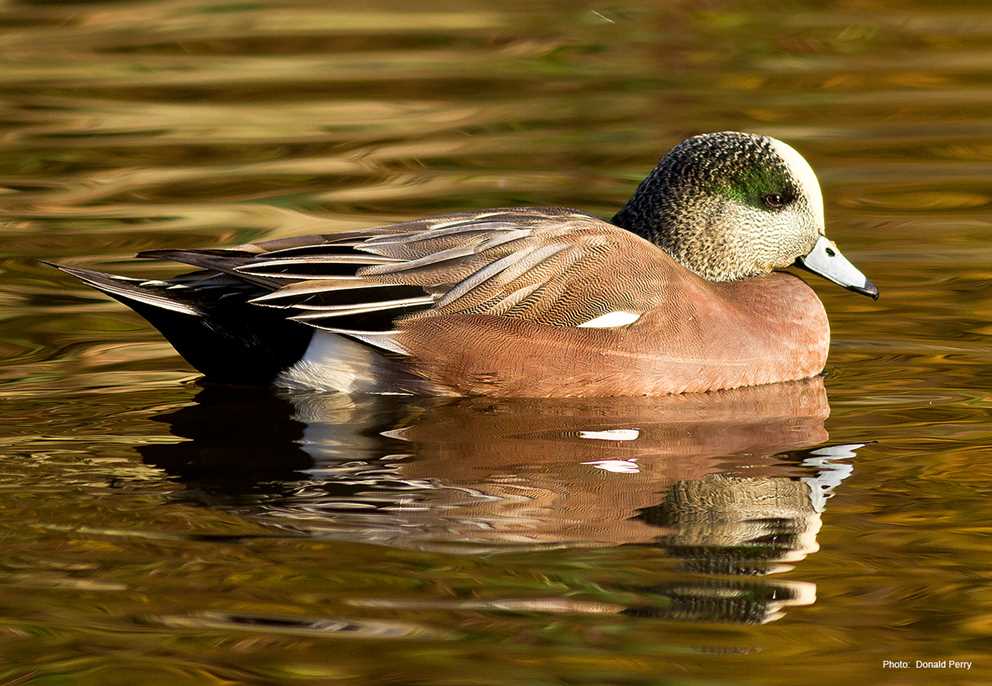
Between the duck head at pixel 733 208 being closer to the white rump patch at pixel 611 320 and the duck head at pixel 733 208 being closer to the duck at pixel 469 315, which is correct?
the duck at pixel 469 315

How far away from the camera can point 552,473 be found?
547cm

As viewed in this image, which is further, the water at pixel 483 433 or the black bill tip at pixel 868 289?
the black bill tip at pixel 868 289

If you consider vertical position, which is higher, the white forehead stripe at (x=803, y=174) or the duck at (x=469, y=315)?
the white forehead stripe at (x=803, y=174)

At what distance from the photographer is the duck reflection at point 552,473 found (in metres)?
4.77

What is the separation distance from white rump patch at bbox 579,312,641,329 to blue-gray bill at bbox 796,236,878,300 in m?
1.00

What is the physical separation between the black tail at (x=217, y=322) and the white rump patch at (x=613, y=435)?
108 centimetres

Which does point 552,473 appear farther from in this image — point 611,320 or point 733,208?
point 733,208

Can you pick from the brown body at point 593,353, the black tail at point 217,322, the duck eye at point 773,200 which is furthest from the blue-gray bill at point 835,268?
the black tail at point 217,322

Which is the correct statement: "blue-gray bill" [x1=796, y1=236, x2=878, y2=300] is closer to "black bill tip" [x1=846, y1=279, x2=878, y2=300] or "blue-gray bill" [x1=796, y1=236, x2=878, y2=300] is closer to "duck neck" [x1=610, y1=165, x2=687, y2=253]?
"black bill tip" [x1=846, y1=279, x2=878, y2=300]

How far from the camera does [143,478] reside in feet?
17.8

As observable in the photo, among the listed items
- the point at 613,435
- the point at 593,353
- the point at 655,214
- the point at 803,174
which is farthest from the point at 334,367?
the point at 803,174

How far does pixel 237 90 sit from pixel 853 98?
3.58 meters

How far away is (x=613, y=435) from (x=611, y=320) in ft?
1.80

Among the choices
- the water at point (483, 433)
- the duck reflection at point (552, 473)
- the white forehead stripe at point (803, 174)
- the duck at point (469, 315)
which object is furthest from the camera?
the white forehead stripe at point (803, 174)
